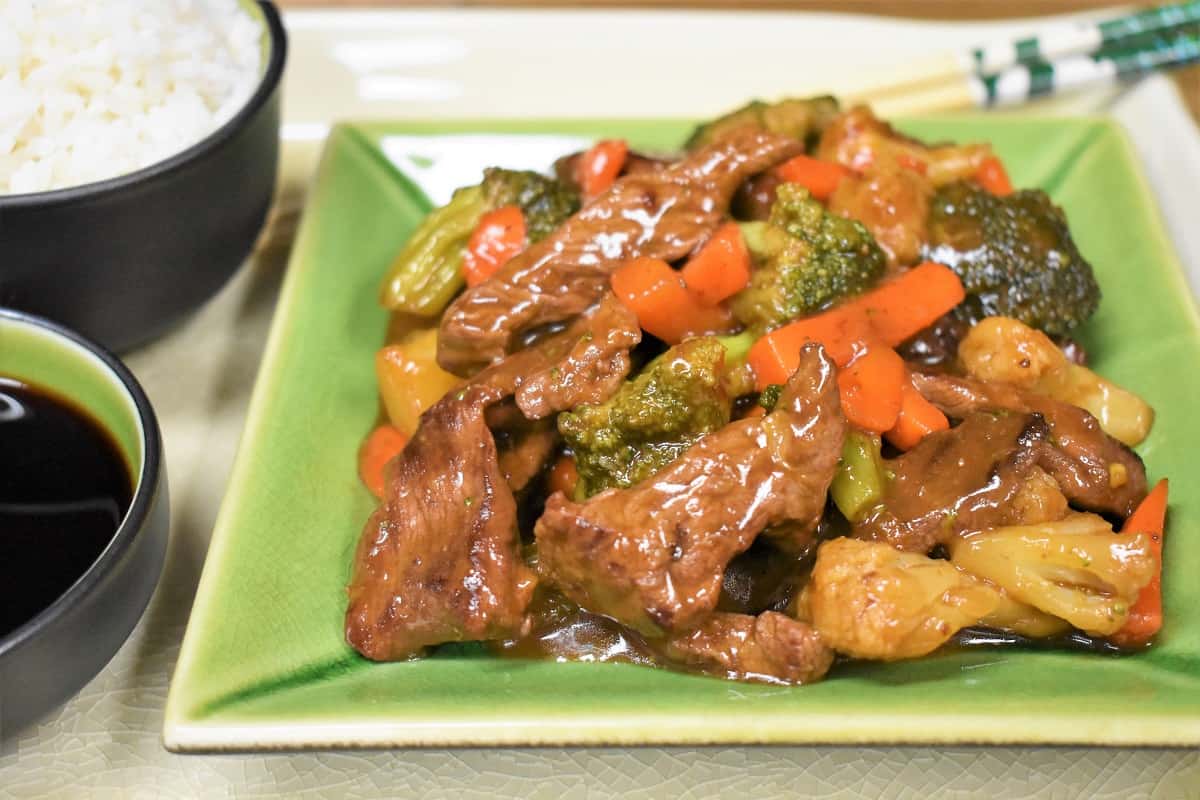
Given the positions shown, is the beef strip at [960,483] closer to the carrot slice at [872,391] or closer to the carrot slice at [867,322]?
the carrot slice at [872,391]

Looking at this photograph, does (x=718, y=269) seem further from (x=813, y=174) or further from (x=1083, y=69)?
(x=1083, y=69)

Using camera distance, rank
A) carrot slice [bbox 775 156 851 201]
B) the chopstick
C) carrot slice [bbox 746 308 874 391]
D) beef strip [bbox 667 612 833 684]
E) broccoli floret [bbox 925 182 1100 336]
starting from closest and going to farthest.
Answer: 1. beef strip [bbox 667 612 833 684]
2. carrot slice [bbox 746 308 874 391]
3. broccoli floret [bbox 925 182 1100 336]
4. carrot slice [bbox 775 156 851 201]
5. the chopstick

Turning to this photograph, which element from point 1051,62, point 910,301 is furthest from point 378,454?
point 1051,62

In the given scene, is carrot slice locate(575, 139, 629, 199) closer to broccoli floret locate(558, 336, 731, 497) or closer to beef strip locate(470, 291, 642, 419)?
beef strip locate(470, 291, 642, 419)

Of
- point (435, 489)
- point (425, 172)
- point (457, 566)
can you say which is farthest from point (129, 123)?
point (457, 566)

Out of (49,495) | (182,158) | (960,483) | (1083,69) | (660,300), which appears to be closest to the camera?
(960,483)

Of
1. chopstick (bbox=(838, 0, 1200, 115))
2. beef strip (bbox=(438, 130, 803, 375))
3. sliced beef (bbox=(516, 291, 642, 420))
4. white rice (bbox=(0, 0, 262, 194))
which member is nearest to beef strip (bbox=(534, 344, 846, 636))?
sliced beef (bbox=(516, 291, 642, 420))
